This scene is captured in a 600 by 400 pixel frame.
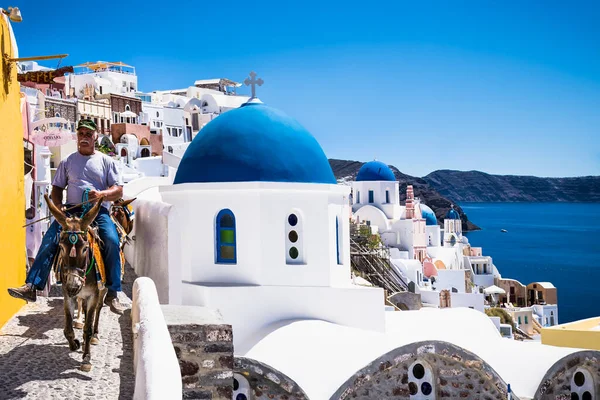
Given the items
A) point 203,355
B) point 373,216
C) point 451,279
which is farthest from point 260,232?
point 373,216

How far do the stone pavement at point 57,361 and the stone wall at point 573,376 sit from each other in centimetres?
650

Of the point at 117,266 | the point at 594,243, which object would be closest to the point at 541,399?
the point at 117,266

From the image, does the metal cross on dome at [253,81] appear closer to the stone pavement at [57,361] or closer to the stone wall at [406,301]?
the stone pavement at [57,361]

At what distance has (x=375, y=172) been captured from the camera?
4356 cm

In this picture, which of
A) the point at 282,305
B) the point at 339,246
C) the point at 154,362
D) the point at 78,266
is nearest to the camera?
the point at 154,362

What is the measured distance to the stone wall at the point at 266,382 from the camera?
27.9 ft

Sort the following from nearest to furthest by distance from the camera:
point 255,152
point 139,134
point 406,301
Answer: point 255,152 < point 406,301 < point 139,134

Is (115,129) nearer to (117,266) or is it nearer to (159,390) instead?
(117,266)

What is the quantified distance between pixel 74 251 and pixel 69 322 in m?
0.71

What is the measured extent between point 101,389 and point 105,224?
143 cm

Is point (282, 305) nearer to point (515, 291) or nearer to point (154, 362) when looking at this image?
point (154, 362)

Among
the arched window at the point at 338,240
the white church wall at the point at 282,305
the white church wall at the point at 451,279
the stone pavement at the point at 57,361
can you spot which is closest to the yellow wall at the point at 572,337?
the white church wall at the point at 282,305

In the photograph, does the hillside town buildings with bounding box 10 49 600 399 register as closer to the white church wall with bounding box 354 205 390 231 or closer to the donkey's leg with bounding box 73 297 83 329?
the donkey's leg with bounding box 73 297 83 329

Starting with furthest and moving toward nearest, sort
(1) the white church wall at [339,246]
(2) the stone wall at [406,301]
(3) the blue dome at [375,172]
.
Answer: (3) the blue dome at [375,172] < (2) the stone wall at [406,301] < (1) the white church wall at [339,246]
